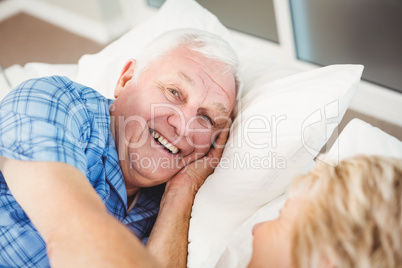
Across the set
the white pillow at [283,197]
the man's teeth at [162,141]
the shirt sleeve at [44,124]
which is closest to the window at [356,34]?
the white pillow at [283,197]

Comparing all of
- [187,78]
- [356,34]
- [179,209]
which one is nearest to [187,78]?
[187,78]

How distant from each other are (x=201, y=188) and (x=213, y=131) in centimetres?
22

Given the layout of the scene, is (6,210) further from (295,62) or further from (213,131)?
(295,62)

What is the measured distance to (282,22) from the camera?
7.27 feet

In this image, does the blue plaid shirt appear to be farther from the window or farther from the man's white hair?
the window

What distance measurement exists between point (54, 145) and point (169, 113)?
44 centimetres

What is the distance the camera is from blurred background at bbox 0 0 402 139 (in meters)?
1.92

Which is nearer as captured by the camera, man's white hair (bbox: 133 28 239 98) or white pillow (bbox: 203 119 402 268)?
white pillow (bbox: 203 119 402 268)

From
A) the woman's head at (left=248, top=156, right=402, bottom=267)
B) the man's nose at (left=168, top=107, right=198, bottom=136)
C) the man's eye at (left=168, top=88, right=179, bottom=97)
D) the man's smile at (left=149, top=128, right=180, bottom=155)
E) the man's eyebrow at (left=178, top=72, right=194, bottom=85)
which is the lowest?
the man's smile at (left=149, top=128, right=180, bottom=155)

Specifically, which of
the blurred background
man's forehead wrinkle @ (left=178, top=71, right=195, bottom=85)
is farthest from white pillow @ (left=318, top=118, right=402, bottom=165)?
the blurred background

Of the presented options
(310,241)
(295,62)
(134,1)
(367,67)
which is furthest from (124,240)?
(134,1)

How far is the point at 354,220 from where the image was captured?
0.64m

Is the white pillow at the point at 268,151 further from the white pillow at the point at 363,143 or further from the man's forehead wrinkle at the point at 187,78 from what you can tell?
the man's forehead wrinkle at the point at 187,78

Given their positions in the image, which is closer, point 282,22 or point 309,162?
point 309,162
